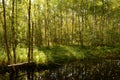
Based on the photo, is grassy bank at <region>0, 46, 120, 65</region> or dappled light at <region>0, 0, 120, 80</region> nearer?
dappled light at <region>0, 0, 120, 80</region>

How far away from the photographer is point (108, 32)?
4056cm

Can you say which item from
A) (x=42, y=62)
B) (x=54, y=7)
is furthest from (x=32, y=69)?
(x=54, y=7)

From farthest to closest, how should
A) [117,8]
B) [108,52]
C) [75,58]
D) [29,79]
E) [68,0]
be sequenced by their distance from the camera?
[117,8] → [68,0] → [108,52] → [75,58] → [29,79]

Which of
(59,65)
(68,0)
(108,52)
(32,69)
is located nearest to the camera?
(32,69)

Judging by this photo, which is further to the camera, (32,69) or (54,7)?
(54,7)

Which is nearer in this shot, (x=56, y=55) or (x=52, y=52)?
(x=56, y=55)

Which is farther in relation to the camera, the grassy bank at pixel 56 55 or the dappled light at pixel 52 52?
the grassy bank at pixel 56 55

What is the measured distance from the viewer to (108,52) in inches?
1266

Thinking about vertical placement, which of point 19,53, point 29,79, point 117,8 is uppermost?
point 117,8

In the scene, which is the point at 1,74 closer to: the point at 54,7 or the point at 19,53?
the point at 19,53

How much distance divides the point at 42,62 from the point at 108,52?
1513cm

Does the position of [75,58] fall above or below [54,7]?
below

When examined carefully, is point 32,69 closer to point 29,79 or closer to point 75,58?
point 29,79

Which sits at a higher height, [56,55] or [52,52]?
[52,52]
